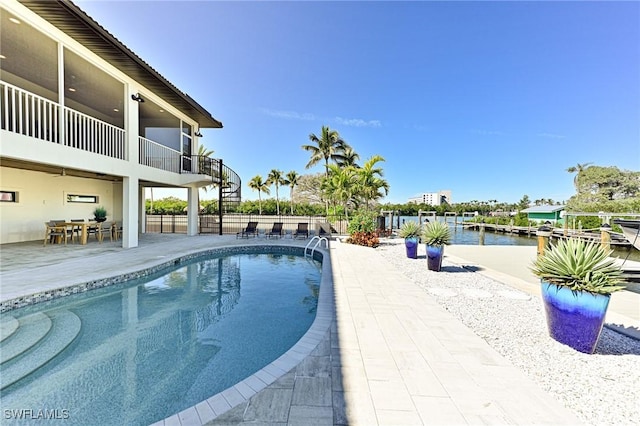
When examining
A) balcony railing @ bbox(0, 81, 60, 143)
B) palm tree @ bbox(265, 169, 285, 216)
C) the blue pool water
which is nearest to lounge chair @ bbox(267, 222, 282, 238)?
the blue pool water

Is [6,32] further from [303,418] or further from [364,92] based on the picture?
[364,92]

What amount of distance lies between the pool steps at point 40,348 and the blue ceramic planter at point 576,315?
6.11m

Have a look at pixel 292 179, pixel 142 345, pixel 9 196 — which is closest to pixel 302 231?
pixel 142 345

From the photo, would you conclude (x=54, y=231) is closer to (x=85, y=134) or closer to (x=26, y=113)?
(x=85, y=134)

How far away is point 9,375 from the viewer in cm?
279

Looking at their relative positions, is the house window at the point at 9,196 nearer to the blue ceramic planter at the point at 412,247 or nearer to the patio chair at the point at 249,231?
the patio chair at the point at 249,231

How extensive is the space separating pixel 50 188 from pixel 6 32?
6.41m

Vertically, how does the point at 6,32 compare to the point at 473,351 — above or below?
above

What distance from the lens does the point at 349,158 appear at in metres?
24.0

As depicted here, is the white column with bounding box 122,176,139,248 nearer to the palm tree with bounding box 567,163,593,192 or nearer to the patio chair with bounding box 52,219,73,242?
the patio chair with bounding box 52,219,73,242

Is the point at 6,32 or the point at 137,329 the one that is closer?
the point at 137,329

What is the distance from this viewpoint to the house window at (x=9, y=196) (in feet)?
28.9

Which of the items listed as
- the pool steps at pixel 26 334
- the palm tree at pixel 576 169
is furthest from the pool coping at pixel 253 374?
the palm tree at pixel 576 169

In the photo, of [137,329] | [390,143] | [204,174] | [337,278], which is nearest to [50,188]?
[204,174]
